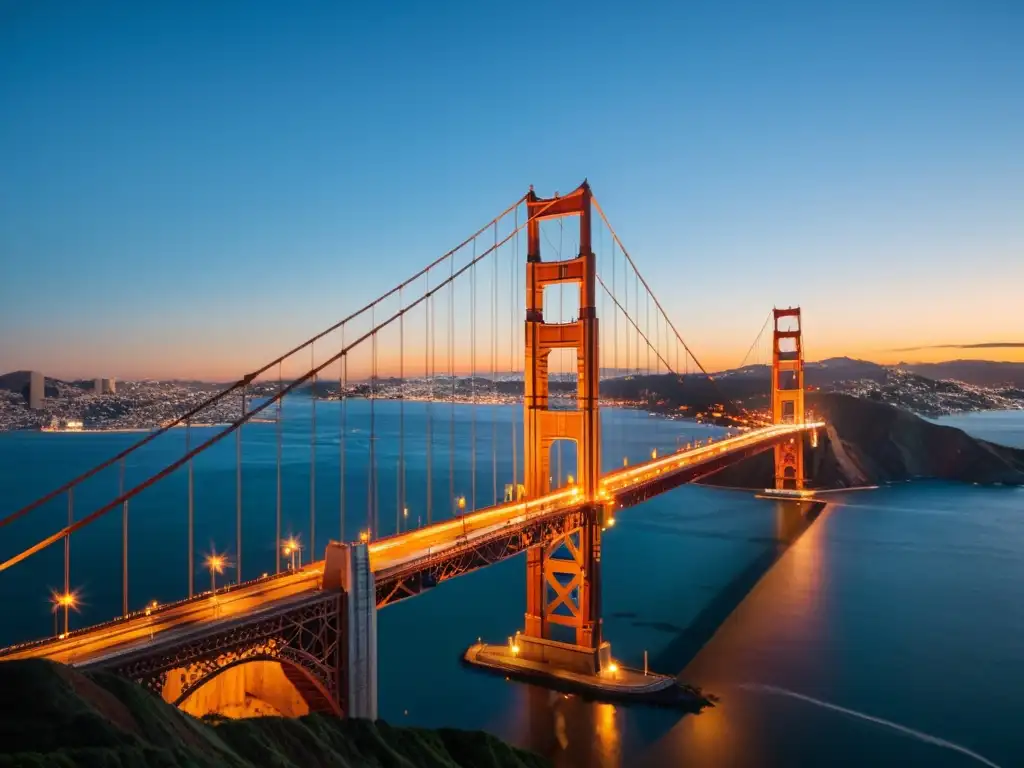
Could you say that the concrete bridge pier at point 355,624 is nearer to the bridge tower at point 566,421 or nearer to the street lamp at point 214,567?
the street lamp at point 214,567

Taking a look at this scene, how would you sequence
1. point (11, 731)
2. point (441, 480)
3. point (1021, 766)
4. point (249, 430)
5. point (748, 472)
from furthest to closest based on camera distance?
point (249, 430) < point (441, 480) < point (748, 472) < point (1021, 766) < point (11, 731)

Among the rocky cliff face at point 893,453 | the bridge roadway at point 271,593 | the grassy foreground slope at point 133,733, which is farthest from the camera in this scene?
the rocky cliff face at point 893,453

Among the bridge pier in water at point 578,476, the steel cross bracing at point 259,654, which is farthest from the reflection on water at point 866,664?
the steel cross bracing at point 259,654

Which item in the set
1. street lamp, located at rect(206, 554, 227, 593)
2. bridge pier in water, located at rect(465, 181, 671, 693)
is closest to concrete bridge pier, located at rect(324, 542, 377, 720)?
street lamp, located at rect(206, 554, 227, 593)

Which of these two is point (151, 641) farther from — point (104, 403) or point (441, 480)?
point (104, 403)

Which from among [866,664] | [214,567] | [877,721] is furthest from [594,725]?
[866,664]

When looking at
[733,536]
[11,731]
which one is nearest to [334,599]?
[11,731]

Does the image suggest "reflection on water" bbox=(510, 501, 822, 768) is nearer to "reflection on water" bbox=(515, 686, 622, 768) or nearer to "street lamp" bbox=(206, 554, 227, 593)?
"reflection on water" bbox=(515, 686, 622, 768)
